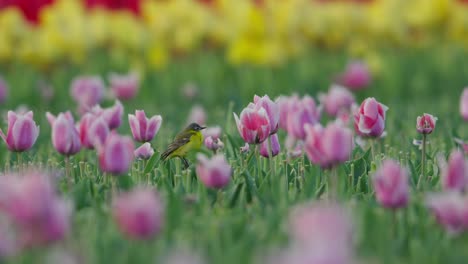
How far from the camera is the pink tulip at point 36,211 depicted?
1.22 meters

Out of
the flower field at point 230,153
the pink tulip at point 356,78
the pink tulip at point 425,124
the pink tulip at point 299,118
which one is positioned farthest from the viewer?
the pink tulip at point 356,78

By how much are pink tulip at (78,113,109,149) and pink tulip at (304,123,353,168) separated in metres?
0.58

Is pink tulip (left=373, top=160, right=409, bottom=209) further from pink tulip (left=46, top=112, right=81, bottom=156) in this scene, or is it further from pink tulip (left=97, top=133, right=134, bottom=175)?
pink tulip (left=46, top=112, right=81, bottom=156)

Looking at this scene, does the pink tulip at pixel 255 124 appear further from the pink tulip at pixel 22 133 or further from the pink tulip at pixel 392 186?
the pink tulip at pixel 392 186

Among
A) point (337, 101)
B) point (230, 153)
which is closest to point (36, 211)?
point (230, 153)

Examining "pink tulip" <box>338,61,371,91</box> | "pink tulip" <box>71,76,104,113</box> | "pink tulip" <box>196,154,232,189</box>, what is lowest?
"pink tulip" <box>196,154,232,189</box>

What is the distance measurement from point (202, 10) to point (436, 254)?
6.10 m

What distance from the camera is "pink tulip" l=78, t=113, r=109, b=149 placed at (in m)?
2.21

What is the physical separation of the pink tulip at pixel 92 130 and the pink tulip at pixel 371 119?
1.90ft

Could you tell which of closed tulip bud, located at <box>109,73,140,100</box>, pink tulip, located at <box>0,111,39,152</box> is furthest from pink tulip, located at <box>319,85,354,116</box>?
pink tulip, located at <box>0,111,39,152</box>

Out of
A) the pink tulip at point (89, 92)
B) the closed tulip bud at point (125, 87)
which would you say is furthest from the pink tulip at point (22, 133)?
the closed tulip bud at point (125, 87)

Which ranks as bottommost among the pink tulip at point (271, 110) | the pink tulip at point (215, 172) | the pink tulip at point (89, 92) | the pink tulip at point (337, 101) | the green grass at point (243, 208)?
the green grass at point (243, 208)

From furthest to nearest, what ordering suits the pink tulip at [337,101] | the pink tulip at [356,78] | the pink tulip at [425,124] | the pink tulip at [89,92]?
1. the pink tulip at [356,78]
2. the pink tulip at [89,92]
3. the pink tulip at [337,101]
4. the pink tulip at [425,124]

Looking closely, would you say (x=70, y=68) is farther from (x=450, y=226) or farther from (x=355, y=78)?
(x=450, y=226)
